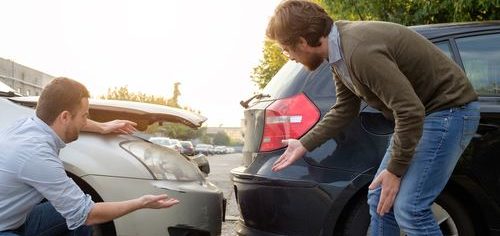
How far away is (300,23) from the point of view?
2240 mm

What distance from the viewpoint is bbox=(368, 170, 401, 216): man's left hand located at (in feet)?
7.49

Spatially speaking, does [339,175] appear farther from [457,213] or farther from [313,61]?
[313,61]

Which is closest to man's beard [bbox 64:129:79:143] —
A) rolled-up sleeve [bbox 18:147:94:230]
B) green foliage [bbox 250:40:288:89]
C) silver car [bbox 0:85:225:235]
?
rolled-up sleeve [bbox 18:147:94:230]

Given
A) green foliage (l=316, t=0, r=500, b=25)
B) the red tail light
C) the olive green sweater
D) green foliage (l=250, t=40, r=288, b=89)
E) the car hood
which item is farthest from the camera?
green foliage (l=250, t=40, r=288, b=89)

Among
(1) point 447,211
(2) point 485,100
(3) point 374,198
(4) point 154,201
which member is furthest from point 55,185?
(2) point 485,100

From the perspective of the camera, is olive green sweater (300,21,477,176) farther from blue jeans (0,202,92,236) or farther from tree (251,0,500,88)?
tree (251,0,500,88)

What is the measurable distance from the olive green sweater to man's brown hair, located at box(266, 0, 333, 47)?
0.09 meters

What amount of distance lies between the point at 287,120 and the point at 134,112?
3.21 feet

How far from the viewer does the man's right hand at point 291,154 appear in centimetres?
274

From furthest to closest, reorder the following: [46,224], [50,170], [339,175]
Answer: [339,175] < [46,224] < [50,170]

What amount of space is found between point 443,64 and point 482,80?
37.1 inches

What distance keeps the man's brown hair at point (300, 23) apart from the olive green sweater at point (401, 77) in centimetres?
9

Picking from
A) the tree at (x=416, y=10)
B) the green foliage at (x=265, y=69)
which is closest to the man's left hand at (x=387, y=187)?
the tree at (x=416, y=10)

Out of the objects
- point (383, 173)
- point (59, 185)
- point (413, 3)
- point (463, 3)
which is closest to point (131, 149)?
point (59, 185)
